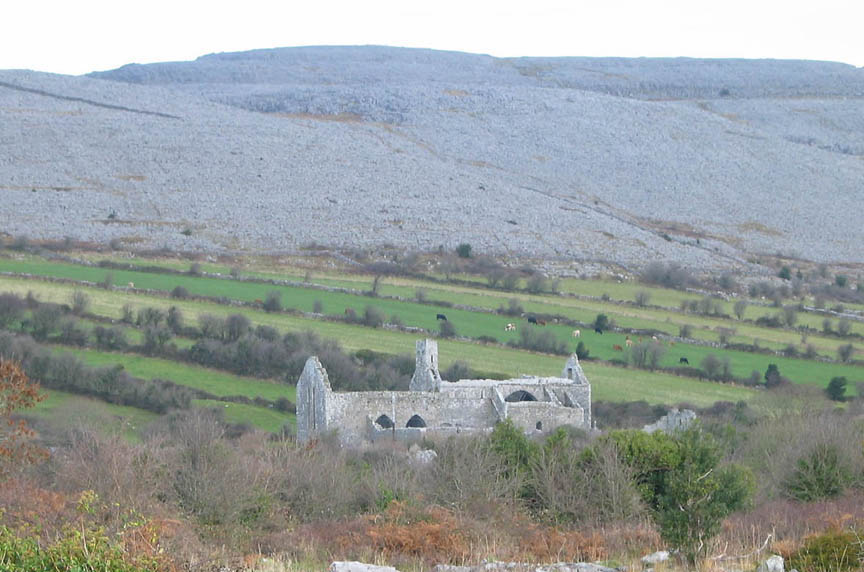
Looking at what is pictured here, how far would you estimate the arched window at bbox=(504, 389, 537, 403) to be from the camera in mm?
47656

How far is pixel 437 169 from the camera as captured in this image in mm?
129875

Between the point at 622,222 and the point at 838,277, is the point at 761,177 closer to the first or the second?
the point at 622,222

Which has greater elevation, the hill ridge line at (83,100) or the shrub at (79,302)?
the hill ridge line at (83,100)

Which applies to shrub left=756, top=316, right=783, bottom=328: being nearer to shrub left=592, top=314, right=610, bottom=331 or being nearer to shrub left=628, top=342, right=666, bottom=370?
shrub left=592, top=314, right=610, bottom=331

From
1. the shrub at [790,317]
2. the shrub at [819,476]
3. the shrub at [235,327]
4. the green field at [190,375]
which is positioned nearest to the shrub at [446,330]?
the shrub at [235,327]

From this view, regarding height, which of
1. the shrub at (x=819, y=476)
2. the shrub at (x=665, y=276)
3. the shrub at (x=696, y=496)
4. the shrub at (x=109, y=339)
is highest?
the shrub at (x=696, y=496)

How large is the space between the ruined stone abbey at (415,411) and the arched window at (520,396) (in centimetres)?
20

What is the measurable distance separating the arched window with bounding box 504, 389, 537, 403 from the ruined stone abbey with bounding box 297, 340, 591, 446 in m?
→ 0.20

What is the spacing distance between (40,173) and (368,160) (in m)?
32.3

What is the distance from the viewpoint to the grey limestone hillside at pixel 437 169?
10662 centimetres

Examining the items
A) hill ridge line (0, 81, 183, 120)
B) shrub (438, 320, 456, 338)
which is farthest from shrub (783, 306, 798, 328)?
hill ridge line (0, 81, 183, 120)

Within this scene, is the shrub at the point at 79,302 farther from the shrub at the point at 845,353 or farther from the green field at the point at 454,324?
the shrub at the point at 845,353

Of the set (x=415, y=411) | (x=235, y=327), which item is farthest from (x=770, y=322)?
(x=415, y=411)

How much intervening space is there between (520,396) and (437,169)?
274ft
